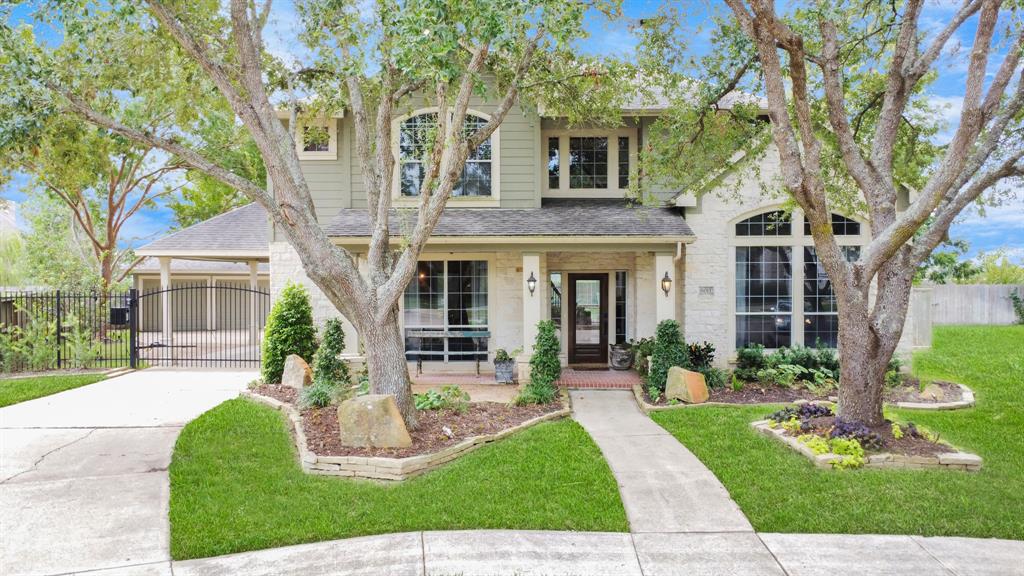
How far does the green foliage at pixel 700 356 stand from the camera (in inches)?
401

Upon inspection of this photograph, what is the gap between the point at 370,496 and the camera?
541cm

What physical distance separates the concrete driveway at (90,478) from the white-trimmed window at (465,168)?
5.47 m

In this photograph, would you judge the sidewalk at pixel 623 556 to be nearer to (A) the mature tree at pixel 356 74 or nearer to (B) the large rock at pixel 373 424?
(B) the large rock at pixel 373 424

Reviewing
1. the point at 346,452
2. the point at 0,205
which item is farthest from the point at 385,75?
the point at 0,205

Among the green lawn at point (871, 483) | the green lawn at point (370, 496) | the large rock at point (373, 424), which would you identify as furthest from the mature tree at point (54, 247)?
the green lawn at point (871, 483)

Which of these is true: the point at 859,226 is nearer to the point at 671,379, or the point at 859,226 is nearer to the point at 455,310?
the point at 671,379

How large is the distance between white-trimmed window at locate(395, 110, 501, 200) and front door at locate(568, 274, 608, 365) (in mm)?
2828

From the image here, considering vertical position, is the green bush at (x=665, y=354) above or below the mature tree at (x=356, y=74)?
below

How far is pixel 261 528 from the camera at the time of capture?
4723 mm

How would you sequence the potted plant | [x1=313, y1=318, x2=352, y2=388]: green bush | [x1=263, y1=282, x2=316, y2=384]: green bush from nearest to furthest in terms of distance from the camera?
[x1=313, y1=318, x2=352, y2=388]: green bush < [x1=263, y1=282, x2=316, y2=384]: green bush < the potted plant

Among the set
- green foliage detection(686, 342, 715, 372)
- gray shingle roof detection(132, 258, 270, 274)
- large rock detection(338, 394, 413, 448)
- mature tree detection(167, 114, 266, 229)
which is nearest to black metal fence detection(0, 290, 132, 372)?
mature tree detection(167, 114, 266, 229)

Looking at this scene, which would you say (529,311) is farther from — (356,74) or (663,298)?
(356,74)

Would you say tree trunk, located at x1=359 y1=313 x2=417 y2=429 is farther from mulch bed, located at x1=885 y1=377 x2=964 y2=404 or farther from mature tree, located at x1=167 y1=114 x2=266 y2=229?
mulch bed, located at x1=885 y1=377 x2=964 y2=404

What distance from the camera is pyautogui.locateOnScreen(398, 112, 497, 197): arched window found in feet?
40.1
